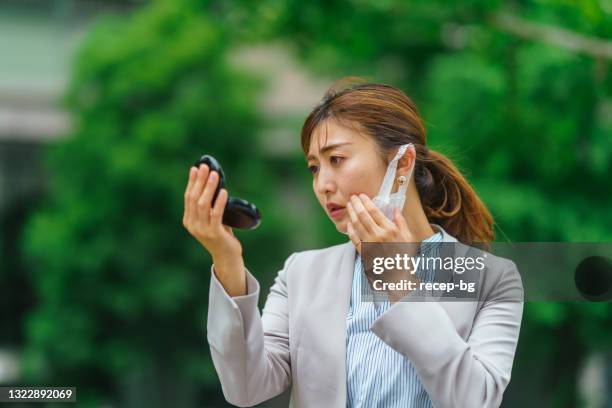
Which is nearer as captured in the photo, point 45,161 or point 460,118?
point 460,118

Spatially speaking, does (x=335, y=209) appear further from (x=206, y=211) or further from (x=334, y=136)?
(x=206, y=211)

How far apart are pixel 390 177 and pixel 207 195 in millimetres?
416

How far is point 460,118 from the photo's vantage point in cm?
693

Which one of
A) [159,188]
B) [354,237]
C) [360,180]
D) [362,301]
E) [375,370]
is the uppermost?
[159,188]

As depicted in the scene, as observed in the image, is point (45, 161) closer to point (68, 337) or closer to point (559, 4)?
point (68, 337)

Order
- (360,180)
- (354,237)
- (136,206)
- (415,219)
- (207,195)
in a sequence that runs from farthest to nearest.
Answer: (136,206), (415,219), (360,180), (354,237), (207,195)

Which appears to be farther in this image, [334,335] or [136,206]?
[136,206]

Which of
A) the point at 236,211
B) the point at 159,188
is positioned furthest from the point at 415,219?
the point at 159,188

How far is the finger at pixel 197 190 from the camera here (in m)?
1.59

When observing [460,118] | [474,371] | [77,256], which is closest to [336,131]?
[474,371]

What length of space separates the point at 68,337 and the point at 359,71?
12.9ft

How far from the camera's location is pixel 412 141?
6.40 feet

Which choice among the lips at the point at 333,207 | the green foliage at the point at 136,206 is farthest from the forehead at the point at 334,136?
the green foliage at the point at 136,206

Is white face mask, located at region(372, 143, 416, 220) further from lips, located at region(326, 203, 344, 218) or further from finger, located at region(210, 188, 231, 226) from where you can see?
finger, located at region(210, 188, 231, 226)
